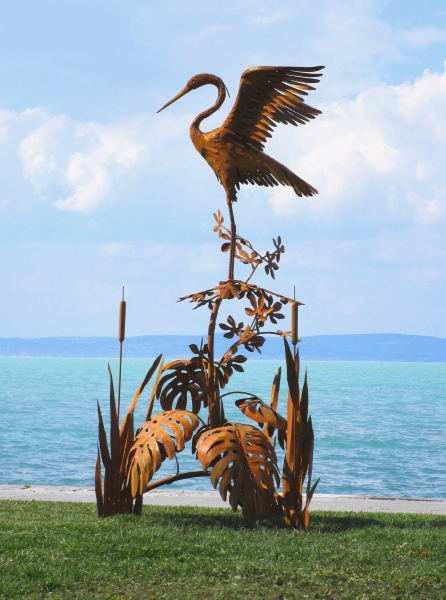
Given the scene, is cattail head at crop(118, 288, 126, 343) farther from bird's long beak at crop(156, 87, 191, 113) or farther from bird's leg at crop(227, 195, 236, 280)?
bird's long beak at crop(156, 87, 191, 113)

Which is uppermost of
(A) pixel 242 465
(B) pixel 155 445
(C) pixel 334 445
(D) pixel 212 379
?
(D) pixel 212 379

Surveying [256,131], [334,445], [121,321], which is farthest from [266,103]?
[334,445]

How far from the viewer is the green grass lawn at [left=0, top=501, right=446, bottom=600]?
15.6ft

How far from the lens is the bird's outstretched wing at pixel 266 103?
661cm

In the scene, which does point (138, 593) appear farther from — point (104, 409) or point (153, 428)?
point (104, 409)

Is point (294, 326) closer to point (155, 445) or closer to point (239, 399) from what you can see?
point (239, 399)

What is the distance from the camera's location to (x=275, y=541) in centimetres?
563

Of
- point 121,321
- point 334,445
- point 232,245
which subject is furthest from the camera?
point 334,445

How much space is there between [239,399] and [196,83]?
2763mm

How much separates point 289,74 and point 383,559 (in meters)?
3.80

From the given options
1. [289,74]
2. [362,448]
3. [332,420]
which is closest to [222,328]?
[289,74]

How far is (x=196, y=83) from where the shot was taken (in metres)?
7.10

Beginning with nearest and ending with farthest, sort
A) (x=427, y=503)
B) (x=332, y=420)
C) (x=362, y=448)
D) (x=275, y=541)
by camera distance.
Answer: (x=275, y=541)
(x=427, y=503)
(x=362, y=448)
(x=332, y=420)

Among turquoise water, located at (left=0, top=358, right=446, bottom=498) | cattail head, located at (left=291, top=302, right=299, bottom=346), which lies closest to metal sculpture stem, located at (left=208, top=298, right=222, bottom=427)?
A: cattail head, located at (left=291, top=302, right=299, bottom=346)
